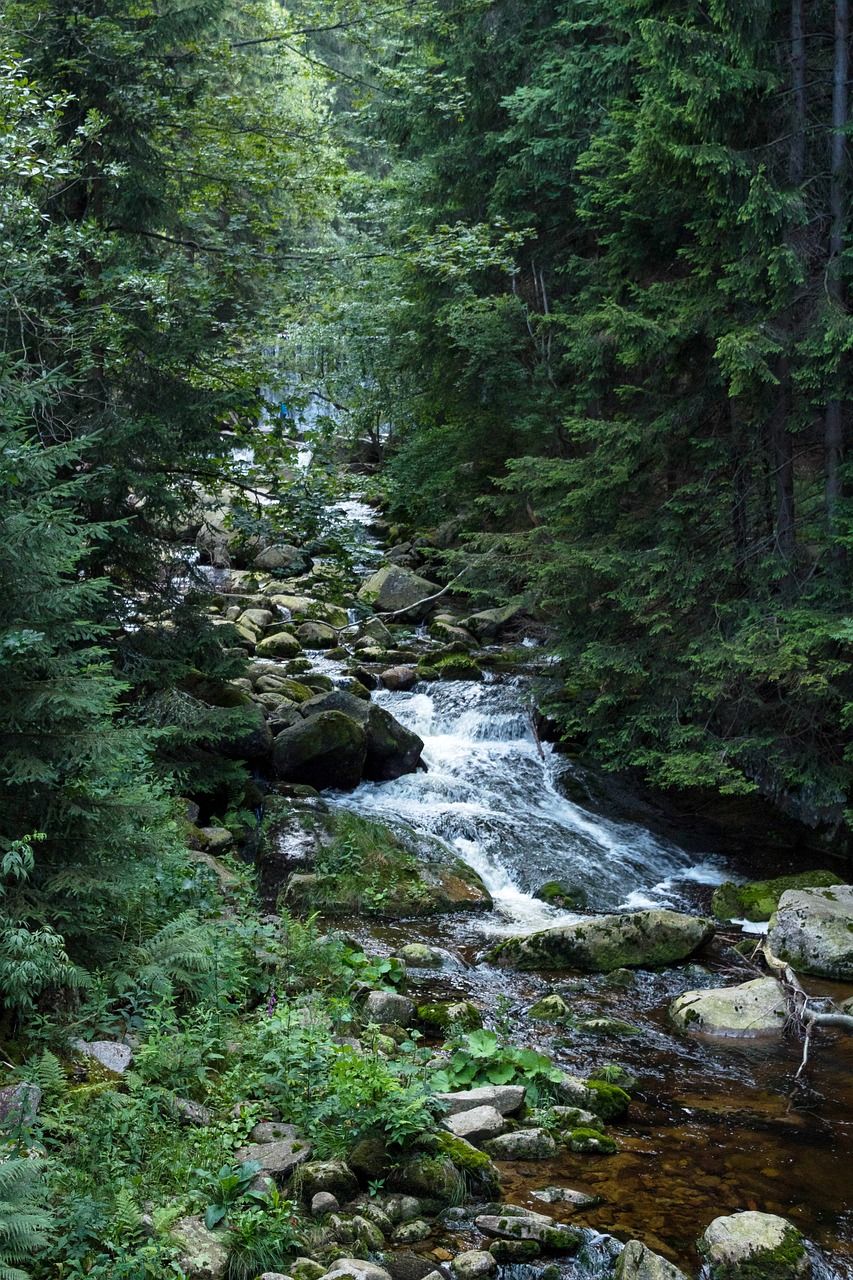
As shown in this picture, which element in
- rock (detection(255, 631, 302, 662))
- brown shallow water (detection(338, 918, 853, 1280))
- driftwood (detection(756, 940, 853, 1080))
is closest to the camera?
brown shallow water (detection(338, 918, 853, 1280))

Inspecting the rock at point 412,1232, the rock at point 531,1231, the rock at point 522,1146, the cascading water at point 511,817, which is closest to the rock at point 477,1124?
the rock at point 522,1146

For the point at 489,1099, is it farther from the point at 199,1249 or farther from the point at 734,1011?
the point at 734,1011

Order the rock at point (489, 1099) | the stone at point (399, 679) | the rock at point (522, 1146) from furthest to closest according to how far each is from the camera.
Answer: the stone at point (399, 679), the rock at point (489, 1099), the rock at point (522, 1146)

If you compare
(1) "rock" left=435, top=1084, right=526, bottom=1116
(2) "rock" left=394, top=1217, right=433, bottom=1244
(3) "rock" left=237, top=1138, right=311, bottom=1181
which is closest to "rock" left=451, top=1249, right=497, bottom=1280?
(2) "rock" left=394, top=1217, right=433, bottom=1244

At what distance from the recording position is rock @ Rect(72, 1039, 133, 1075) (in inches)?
182

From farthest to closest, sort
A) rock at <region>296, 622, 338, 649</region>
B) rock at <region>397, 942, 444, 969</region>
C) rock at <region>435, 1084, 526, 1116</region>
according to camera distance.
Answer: rock at <region>296, 622, 338, 649</region>, rock at <region>397, 942, 444, 969</region>, rock at <region>435, 1084, 526, 1116</region>

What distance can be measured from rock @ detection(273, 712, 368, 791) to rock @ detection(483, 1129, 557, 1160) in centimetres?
680

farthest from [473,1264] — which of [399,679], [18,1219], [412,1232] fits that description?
[399,679]

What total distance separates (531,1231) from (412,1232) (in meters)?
0.55

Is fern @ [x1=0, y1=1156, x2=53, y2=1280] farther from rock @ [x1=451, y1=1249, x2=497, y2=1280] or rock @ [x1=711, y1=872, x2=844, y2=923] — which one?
rock @ [x1=711, y1=872, x2=844, y2=923]

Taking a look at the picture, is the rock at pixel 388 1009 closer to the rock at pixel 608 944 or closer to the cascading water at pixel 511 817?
the rock at pixel 608 944

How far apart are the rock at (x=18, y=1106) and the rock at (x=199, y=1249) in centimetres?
72

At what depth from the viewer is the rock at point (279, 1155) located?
4270mm

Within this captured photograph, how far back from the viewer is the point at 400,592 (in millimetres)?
19078
